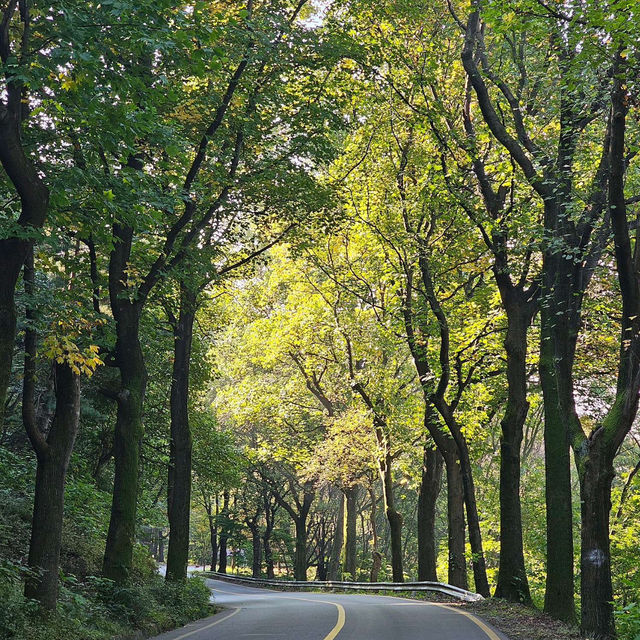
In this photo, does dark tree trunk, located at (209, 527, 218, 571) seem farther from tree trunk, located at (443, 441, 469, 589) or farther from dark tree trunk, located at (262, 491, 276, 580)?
tree trunk, located at (443, 441, 469, 589)

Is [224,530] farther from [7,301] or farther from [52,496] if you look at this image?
[7,301]

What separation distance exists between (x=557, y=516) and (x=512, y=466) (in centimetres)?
328

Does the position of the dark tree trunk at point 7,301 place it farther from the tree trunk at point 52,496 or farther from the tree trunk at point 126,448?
the tree trunk at point 126,448

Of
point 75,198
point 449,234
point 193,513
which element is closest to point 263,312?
point 449,234

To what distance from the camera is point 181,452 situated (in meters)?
19.3

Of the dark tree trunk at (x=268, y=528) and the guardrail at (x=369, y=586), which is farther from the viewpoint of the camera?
the dark tree trunk at (x=268, y=528)

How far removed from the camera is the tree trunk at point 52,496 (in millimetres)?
10109

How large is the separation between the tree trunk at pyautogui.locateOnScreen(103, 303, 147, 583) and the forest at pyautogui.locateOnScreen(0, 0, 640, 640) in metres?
0.06

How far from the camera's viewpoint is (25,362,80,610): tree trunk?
10.1 meters

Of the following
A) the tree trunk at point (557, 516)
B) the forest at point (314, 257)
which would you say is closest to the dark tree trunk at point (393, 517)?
the forest at point (314, 257)

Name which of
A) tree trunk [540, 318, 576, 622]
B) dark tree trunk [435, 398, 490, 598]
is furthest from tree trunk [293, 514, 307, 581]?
tree trunk [540, 318, 576, 622]

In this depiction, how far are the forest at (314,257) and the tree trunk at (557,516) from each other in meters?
0.05

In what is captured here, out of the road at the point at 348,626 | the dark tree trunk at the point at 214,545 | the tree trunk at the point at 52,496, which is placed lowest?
the dark tree trunk at the point at 214,545

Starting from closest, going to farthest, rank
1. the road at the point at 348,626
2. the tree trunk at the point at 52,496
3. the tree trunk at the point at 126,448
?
the tree trunk at the point at 52,496
the road at the point at 348,626
the tree trunk at the point at 126,448
